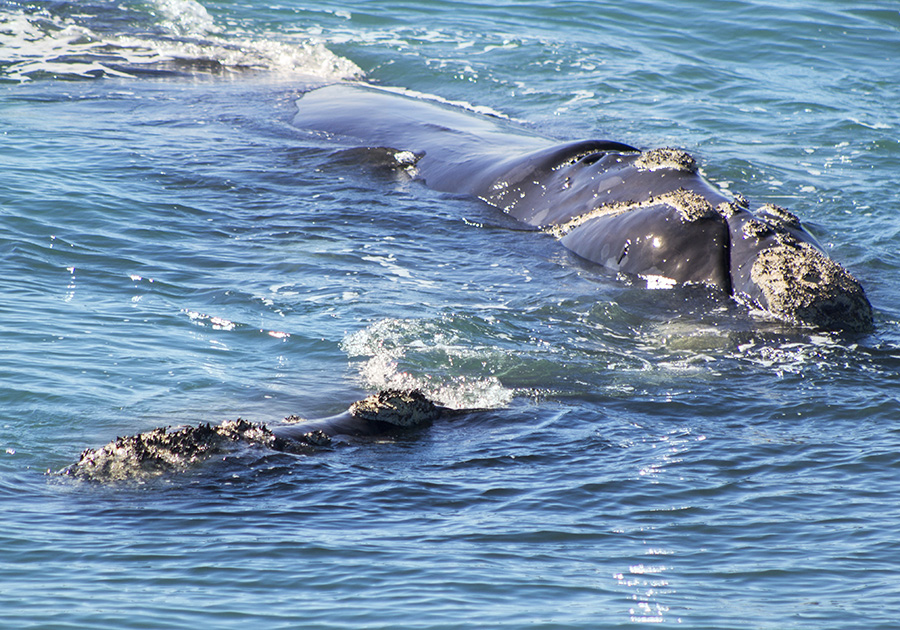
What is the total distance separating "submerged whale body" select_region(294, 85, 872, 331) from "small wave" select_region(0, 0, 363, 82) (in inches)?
183

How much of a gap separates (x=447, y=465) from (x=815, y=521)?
174 centimetres

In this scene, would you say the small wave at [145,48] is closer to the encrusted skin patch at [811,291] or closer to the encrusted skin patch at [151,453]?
the encrusted skin patch at [811,291]

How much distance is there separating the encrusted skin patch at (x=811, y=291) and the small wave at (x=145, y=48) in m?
9.99

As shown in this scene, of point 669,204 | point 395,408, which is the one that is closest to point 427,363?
point 395,408

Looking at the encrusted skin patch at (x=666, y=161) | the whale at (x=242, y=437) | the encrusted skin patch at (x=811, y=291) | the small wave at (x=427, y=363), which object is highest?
the encrusted skin patch at (x=666, y=161)

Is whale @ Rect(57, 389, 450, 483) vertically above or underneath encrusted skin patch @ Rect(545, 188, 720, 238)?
underneath

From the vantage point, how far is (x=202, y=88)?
15.6 m

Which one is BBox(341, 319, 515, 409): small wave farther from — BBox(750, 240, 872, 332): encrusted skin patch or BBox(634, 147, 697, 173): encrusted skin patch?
BBox(634, 147, 697, 173): encrusted skin patch

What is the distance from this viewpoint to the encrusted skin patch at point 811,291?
7.61 metres

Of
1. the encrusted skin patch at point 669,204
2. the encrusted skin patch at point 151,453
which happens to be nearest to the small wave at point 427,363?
the encrusted skin patch at point 151,453

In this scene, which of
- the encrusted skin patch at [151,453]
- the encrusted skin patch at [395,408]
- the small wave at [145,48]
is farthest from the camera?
the small wave at [145,48]

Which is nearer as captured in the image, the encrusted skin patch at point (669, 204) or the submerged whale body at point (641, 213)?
the submerged whale body at point (641, 213)

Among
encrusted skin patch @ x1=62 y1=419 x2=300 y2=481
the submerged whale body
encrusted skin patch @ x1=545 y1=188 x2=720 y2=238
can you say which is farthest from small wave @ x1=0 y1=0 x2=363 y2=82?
encrusted skin patch @ x1=62 y1=419 x2=300 y2=481

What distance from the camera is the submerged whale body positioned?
7.77 metres
